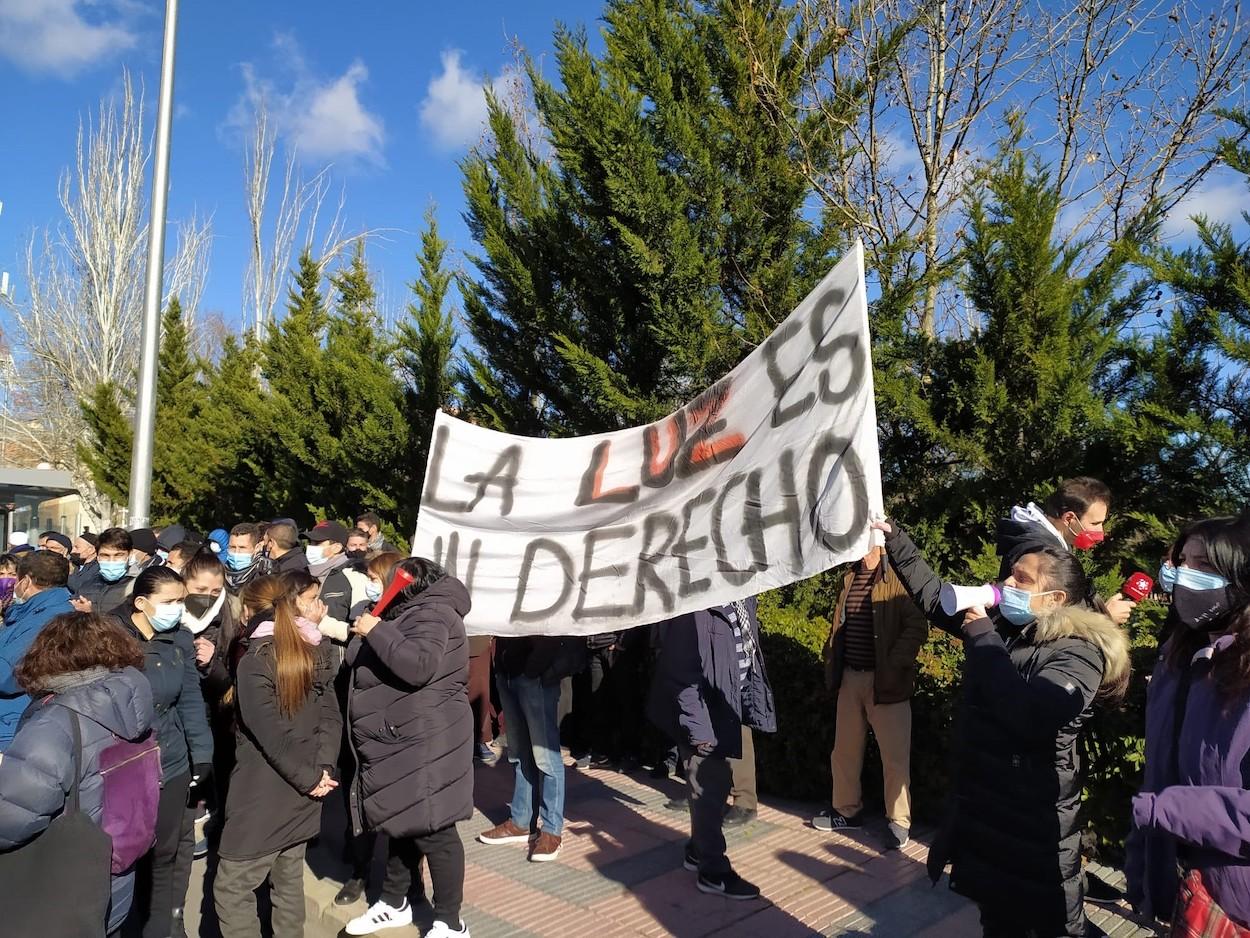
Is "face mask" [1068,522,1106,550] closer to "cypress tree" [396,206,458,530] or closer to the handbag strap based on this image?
the handbag strap

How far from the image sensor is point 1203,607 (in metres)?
2.51

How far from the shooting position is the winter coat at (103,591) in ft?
20.9

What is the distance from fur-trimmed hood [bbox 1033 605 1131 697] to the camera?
9.67 feet

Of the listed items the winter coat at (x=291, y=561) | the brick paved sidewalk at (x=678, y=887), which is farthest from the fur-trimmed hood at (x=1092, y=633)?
the winter coat at (x=291, y=561)

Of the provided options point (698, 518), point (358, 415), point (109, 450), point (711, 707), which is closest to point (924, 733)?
point (711, 707)

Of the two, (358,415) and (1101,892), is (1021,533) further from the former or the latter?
(358,415)

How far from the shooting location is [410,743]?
4.09m

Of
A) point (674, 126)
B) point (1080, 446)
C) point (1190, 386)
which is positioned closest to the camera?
point (1190, 386)

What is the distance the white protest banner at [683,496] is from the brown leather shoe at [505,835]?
1393 millimetres

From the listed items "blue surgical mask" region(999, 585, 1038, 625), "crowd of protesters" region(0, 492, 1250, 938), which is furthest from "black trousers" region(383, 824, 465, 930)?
"blue surgical mask" region(999, 585, 1038, 625)

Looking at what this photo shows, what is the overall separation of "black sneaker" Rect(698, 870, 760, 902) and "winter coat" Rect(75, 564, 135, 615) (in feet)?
13.7

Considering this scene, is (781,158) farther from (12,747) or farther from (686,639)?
(12,747)

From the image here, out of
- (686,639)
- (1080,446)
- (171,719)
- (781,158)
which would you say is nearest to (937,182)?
(781,158)

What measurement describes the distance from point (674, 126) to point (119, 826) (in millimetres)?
6535
